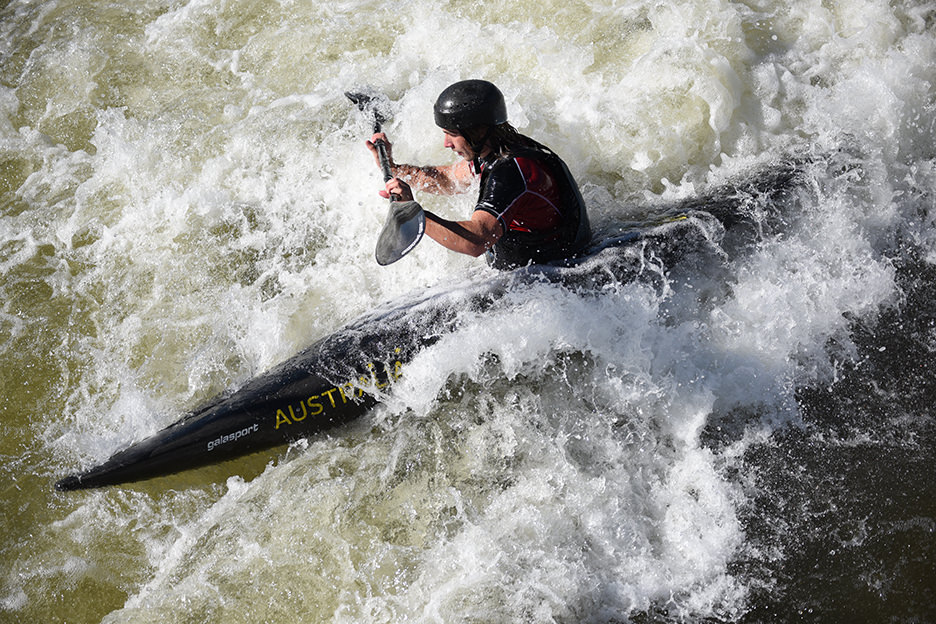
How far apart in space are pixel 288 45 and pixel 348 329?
3.45 meters

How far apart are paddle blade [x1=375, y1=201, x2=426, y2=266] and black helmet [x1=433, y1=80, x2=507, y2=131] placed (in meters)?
0.48

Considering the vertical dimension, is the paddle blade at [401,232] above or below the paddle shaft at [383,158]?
Result: below

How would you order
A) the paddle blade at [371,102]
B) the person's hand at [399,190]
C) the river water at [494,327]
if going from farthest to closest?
the paddle blade at [371,102], the person's hand at [399,190], the river water at [494,327]

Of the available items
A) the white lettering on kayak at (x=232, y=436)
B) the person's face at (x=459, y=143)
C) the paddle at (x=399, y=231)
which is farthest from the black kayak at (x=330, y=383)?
the person's face at (x=459, y=143)

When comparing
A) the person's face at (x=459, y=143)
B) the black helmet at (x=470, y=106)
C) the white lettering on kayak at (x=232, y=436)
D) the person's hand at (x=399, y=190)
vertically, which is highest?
the black helmet at (x=470, y=106)

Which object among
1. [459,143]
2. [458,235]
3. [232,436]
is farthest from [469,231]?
[232,436]

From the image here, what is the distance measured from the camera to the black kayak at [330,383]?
3686mm

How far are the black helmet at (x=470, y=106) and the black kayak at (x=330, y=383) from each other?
0.82 m

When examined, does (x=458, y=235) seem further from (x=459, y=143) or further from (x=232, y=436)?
(x=232, y=436)

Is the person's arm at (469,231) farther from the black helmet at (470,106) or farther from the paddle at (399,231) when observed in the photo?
the black helmet at (470,106)

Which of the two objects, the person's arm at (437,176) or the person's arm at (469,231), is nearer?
the person's arm at (469,231)

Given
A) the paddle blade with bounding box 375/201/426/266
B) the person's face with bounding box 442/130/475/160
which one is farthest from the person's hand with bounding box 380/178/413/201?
the person's face with bounding box 442/130/475/160

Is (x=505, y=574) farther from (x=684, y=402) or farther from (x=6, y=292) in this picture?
(x=6, y=292)

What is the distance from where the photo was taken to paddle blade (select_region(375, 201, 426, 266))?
3.39 m
